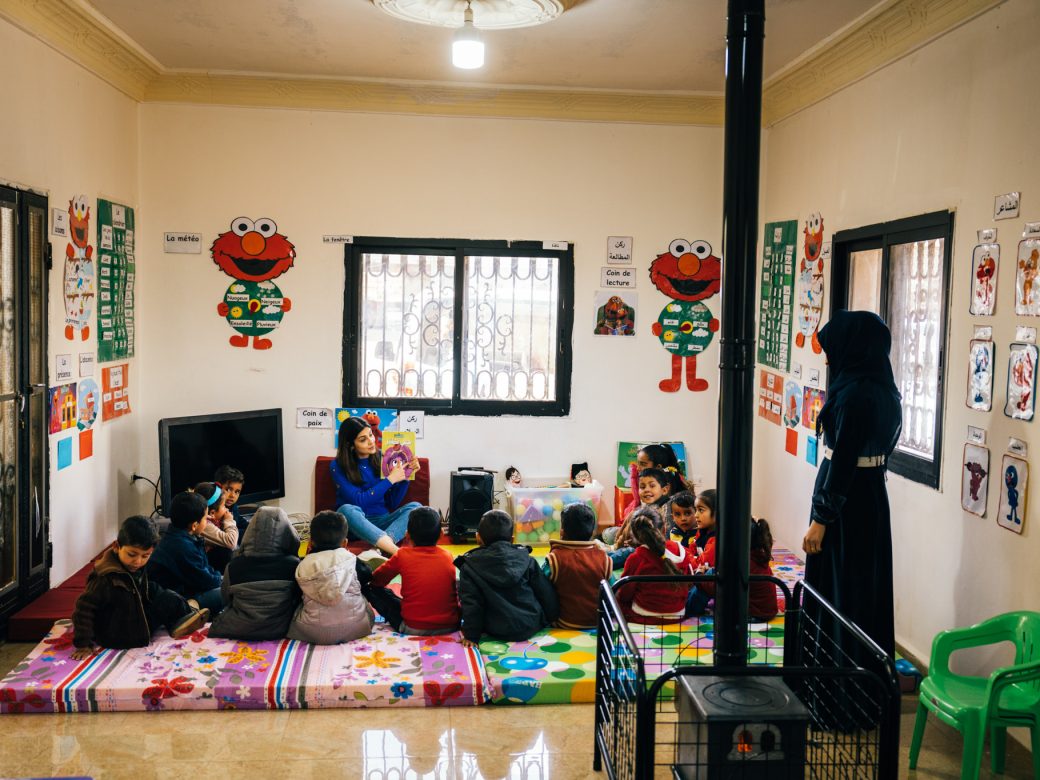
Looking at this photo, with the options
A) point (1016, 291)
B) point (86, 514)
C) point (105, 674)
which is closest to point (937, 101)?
point (1016, 291)

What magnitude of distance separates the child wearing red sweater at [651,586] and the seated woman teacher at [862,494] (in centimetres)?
89

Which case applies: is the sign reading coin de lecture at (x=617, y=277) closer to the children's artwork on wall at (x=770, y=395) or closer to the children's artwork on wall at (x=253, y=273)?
the children's artwork on wall at (x=770, y=395)

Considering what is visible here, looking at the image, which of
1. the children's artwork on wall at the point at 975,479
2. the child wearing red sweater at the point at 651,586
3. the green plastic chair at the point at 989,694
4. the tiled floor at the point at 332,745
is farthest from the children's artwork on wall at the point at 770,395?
the green plastic chair at the point at 989,694

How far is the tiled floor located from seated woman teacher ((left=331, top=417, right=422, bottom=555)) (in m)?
2.10

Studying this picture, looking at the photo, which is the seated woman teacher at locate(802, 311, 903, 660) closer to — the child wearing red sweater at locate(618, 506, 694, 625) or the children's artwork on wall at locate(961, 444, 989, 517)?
the children's artwork on wall at locate(961, 444, 989, 517)

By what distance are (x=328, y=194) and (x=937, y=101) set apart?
3409mm

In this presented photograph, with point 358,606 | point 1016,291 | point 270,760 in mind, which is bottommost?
point 270,760

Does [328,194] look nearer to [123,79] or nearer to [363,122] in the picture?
[363,122]

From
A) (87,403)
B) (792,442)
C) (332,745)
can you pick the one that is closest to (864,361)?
(792,442)

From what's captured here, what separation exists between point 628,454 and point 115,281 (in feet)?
10.3

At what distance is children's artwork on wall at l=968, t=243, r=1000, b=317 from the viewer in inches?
143

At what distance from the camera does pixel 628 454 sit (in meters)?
6.32

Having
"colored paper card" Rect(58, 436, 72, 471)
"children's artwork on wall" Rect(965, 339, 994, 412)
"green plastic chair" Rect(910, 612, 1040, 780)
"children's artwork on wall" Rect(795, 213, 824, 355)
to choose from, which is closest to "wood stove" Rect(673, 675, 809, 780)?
"green plastic chair" Rect(910, 612, 1040, 780)

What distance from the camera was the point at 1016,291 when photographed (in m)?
3.49
